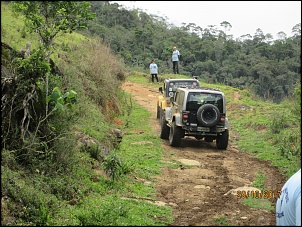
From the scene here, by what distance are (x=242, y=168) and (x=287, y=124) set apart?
453 cm

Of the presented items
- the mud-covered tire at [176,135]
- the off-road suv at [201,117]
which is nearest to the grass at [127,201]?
the mud-covered tire at [176,135]

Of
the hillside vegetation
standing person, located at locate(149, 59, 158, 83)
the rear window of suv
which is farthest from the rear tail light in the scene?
standing person, located at locate(149, 59, 158, 83)

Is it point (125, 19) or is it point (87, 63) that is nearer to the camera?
point (87, 63)

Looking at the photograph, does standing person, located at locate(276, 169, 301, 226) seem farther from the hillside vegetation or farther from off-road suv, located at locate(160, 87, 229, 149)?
off-road suv, located at locate(160, 87, 229, 149)

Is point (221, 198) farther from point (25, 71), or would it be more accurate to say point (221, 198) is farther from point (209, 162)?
point (25, 71)

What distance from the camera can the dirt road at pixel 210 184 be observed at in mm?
7375

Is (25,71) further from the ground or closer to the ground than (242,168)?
further from the ground

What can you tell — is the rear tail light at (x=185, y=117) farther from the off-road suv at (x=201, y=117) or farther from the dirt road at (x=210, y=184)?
the dirt road at (x=210, y=184)

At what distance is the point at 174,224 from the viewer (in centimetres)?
707

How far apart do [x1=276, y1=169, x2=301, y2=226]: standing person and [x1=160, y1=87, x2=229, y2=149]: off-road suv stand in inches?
296

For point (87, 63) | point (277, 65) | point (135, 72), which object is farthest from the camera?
point (277, 65)

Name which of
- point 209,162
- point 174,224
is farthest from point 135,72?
point 174,224

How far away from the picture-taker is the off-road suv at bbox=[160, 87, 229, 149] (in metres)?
13.2
